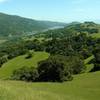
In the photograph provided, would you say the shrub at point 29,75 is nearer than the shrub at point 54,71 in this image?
No

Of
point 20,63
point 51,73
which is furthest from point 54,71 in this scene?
point 20,63

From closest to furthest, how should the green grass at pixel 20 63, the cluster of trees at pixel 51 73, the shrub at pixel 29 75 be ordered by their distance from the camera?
the cluster of trees at pixel 51 73
the shrub at pixel 29 75
the green grass at pixel 20 63

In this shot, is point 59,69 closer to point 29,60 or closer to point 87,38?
point 29,60

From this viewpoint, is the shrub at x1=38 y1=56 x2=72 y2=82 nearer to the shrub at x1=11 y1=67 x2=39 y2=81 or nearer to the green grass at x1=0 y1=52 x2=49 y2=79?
the shrub at x1=11 y1=67 x2=39 y2=81

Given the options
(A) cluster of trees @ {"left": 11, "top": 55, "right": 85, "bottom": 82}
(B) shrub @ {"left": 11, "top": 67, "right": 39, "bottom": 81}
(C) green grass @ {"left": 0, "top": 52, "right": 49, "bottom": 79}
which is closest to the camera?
(A) cluster of trees @ {"left": 11, "top": 55, "right": 85, "bottom": 82}

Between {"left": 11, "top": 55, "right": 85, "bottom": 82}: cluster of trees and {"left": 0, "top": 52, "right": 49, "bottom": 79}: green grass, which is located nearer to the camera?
{"left": 11, "top": 55, "right": 85, "bottom": 82}: cluster of trees

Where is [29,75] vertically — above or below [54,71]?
below

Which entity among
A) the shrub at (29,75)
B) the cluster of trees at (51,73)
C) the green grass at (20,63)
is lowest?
the green grass at (20,63)

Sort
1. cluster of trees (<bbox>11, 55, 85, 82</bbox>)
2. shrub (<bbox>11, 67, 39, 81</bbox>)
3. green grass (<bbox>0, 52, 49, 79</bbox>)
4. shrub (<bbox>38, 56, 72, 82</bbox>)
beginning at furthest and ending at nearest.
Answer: green grass (<bbox>0, 52, 49, 79</bbox>) → shrub (<bbox>11, 67, 39, 81</bbox>) → cluster of trees (<bbox>11, 55, 85, 82</bbox>) → shrub (<bbox>38, 56, 72, 82</bbox>)

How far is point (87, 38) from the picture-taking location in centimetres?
19562

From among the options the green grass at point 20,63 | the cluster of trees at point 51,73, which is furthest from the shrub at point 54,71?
the green grass at point 20,63

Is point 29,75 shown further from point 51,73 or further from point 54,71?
point 54,71

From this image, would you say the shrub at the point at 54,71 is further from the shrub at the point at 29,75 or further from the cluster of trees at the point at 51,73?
the shrub at the point at 29,75

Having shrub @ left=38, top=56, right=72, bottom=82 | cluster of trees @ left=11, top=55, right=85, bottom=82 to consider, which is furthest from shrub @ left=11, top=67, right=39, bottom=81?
shrub @ left=38, top=56, right=72, bottom=82
